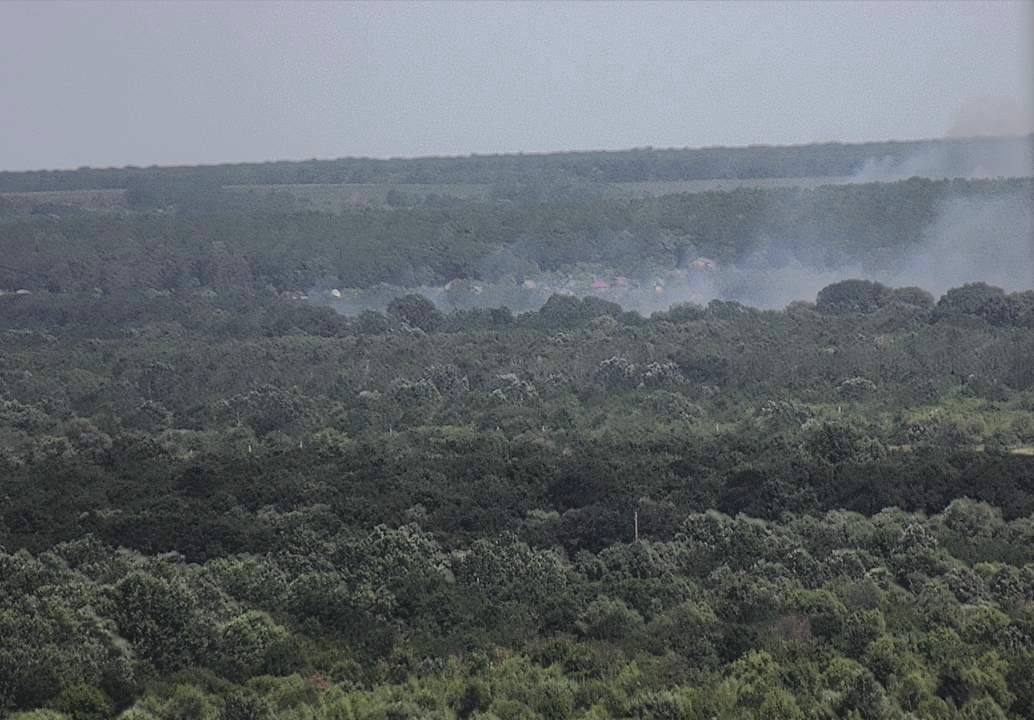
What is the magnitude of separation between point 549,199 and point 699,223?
31.8 metres

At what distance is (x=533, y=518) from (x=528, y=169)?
129m

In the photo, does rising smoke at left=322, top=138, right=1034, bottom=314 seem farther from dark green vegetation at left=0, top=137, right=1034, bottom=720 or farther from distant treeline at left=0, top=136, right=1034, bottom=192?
distant treeline at left=0, top=136, right=1034, bottom=192

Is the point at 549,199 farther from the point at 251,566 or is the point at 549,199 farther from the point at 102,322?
the point at 251,566

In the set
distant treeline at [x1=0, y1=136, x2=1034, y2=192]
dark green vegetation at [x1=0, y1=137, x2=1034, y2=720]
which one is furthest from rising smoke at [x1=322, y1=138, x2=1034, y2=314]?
distant treeline at [x1=0, y1=136, x2=1034, y2=192]

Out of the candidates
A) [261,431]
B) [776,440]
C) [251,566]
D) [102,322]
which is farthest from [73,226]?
[251,566]

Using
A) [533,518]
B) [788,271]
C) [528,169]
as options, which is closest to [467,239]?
[788,271]

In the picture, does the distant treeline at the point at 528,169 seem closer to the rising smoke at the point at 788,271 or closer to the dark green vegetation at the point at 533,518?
the rising smoke at the point at 788,271

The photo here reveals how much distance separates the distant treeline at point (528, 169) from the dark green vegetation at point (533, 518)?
7883 cm

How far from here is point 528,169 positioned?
164 metres

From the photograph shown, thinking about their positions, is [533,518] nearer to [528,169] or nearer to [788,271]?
[788,271]

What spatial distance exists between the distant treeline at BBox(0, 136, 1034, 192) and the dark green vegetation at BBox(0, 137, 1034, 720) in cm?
7883

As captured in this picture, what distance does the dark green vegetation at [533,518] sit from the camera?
988 inches

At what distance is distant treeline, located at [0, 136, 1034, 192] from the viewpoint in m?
152

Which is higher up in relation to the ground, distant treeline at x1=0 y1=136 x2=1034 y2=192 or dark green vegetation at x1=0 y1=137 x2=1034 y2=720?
dark green vegetation at x1=0 y1=137 x2=1034 y2=720
